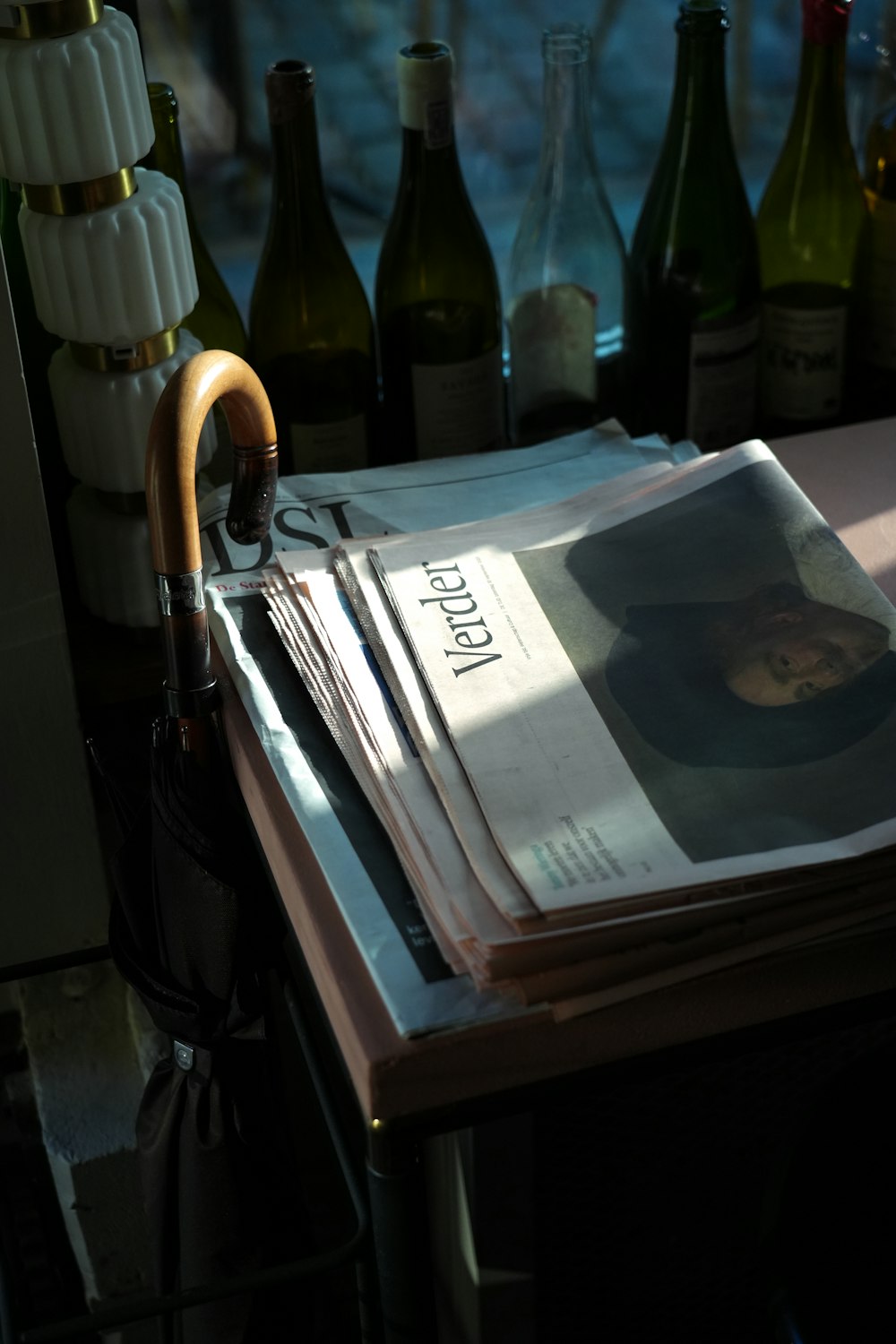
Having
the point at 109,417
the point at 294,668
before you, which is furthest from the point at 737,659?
the point at 109,417

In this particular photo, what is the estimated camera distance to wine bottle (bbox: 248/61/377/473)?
31.4 inches

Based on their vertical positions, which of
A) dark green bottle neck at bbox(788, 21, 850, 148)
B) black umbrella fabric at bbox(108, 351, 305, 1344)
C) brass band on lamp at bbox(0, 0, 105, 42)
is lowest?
black umbrella fabric at bbox(108, 351, 305, 1344)

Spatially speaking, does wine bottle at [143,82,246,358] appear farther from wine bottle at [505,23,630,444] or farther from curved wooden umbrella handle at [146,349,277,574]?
curved wooden umbrella handle at [146,349,277,574]

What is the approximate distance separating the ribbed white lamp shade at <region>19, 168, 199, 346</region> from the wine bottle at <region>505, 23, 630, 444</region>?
0.93 ft

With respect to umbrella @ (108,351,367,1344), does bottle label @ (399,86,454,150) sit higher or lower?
higher

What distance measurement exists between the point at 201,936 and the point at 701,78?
0.58 meters

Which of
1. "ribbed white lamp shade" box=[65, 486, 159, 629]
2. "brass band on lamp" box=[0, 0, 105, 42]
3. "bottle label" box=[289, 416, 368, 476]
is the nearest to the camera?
"brass band on lamp" box=[0, 0, 105, 42]

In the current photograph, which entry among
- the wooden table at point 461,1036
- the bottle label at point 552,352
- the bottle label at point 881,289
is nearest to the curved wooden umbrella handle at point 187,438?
the wooden table at point 461,1036

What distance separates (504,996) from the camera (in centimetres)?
41

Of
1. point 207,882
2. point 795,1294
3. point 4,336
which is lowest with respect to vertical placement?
point 795,1294

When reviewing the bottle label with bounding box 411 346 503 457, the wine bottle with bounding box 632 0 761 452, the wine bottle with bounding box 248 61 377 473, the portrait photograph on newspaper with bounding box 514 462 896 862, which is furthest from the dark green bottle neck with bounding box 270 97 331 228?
the portrait photograph on newspaper with bounding box 514 462 896 862

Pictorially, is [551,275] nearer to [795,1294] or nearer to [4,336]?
[4,336]

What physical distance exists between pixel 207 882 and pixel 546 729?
15 centimetres

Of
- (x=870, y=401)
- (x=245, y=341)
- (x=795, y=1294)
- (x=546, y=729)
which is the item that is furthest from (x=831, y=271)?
(x=795, y=1294)
